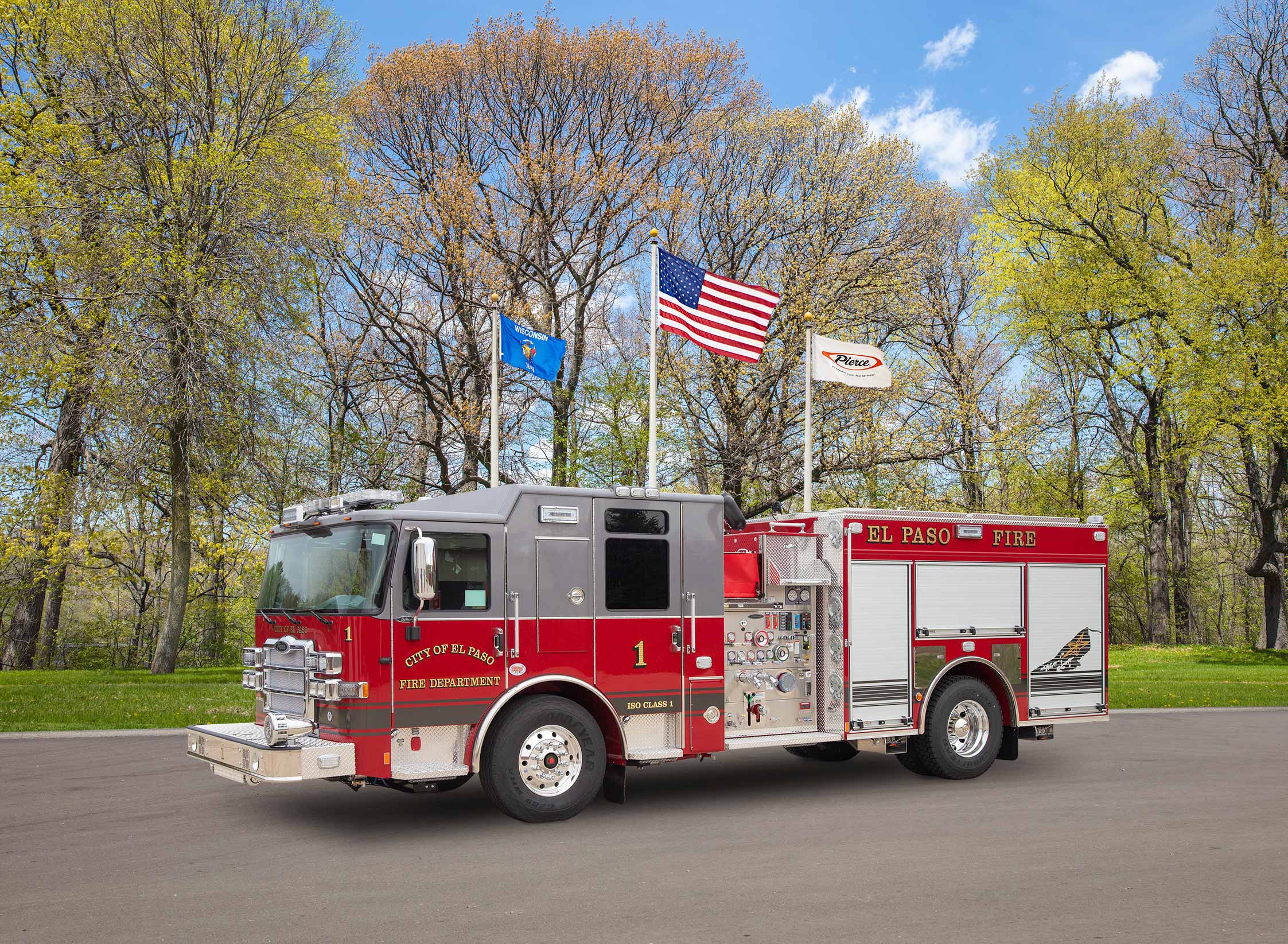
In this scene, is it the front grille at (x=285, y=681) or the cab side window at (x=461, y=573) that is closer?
the cab side window at (x=461, y=573)

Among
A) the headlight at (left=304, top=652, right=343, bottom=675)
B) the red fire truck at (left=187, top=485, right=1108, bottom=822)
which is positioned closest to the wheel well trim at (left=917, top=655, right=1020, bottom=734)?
the red fire truck at (left=187, top=485, right=1108, bottom=822)

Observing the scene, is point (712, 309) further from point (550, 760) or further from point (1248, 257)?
point (1248, 257)

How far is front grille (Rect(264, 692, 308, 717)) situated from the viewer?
8883 mm

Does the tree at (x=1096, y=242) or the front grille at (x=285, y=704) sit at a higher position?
the tree at (x=1096, y=242)

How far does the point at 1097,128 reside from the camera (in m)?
33.5

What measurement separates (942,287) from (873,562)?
30924 millimetres

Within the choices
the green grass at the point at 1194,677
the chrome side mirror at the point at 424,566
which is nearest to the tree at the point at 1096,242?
the green grass at the point at 1194,677

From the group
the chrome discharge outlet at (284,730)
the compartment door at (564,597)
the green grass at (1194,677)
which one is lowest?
the green grass at (1194,677)

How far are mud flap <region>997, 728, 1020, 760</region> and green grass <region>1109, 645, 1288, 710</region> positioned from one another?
815 centimetres

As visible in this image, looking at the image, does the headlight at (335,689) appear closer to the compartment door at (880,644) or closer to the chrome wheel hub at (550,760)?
the chrome wheel hub at (550,760)

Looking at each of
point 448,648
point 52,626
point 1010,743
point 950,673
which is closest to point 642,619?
point 448,648

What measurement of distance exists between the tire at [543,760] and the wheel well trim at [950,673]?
3803 mm

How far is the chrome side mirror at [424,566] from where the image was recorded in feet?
27.0

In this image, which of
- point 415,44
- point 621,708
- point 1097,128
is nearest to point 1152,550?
point 1097,128
